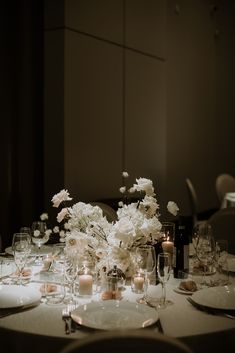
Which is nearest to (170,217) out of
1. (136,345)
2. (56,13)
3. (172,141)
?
(172,141)

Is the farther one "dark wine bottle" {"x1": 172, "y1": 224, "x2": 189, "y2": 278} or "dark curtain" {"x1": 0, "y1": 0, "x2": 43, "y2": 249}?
"dark curtain" {"x1": 0, "y1": 0, "x2": 43, "y2": 249}

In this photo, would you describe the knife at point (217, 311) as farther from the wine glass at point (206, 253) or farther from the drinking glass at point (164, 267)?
the wine glass at point (206, 253)

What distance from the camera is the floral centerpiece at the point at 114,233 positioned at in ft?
6.35

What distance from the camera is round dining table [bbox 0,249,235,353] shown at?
1.45 meters

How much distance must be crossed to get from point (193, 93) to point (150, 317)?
20.7 feet

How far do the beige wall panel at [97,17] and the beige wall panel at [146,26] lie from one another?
186 mm

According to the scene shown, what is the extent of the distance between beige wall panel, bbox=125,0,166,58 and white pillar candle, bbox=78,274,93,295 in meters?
3.71

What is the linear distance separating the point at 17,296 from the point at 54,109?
2.74m

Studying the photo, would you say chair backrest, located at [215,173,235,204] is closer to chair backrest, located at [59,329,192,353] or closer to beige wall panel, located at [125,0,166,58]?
beige wall panel, located at [125,0,166,58]

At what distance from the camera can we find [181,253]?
2158mm

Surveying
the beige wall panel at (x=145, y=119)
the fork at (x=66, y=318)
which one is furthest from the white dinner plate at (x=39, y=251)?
the beige wall panel at (x=145, y=119)

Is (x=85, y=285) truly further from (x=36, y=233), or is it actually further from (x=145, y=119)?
(x=145, y=119)

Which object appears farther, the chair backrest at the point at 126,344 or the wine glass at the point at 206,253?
the wine glass at the point at 206,253

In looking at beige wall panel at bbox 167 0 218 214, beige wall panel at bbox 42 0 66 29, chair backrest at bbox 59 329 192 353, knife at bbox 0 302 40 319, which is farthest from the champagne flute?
beige wall panel at bbox 167 0 218 214
